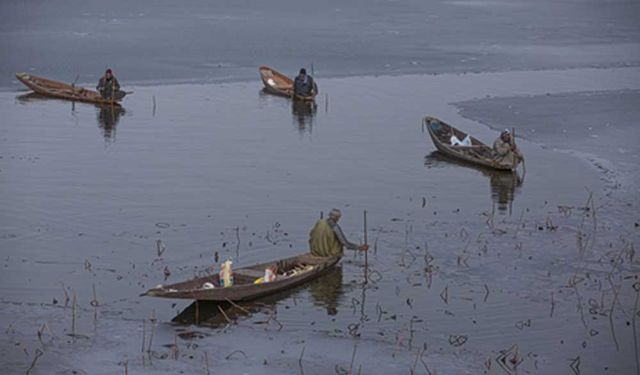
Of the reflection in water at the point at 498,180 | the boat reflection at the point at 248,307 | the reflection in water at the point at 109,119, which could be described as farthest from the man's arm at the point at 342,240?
the reflection in water at the point at 109,119

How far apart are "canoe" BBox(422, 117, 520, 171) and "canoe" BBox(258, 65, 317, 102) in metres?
7.80

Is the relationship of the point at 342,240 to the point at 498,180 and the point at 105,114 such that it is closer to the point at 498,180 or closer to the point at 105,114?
the point at 498,180

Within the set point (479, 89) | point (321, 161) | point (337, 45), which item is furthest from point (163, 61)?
point (321, 161)

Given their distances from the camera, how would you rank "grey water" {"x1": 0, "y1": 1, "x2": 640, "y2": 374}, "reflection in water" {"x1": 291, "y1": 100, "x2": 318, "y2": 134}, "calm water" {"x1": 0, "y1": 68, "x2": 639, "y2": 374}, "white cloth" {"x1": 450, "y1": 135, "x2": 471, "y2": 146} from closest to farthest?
"calm water" {"x1": 0, "y1": 68, "x2": 639, "y2": 374}
"grey water" {"x1": 0, "y1": 1, "x2": 640, "y2": 374}
"white cloth" {"x1": 450, "y1": 135, "x2": 471, "y2": 146}
"reflection in water" {"x1": 291, "y1": 100, "x2": 318, "y2": 134}

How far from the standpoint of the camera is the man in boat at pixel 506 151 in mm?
31469

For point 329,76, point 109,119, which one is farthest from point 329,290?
point 329,76

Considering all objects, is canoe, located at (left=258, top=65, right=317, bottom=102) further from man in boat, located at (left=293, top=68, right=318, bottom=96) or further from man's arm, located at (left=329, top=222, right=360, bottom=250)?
man's arm, located at (left=329, top=222, right=360, bottom=250)

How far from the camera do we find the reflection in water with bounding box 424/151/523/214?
29.1 metres

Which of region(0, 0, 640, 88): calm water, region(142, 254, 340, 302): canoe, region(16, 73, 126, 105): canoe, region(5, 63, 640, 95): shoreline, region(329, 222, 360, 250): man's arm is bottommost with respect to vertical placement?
region(142, 254, 340, 302): canoe

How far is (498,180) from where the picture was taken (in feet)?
102

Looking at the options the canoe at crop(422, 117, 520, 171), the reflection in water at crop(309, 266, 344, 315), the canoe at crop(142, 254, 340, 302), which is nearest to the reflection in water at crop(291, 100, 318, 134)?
the canoe at crop(422, 117, 520, 171)

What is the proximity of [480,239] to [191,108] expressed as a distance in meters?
17.4

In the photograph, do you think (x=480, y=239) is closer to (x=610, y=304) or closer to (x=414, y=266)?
(x=414, y=266)

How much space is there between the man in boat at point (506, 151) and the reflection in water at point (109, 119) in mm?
11085
